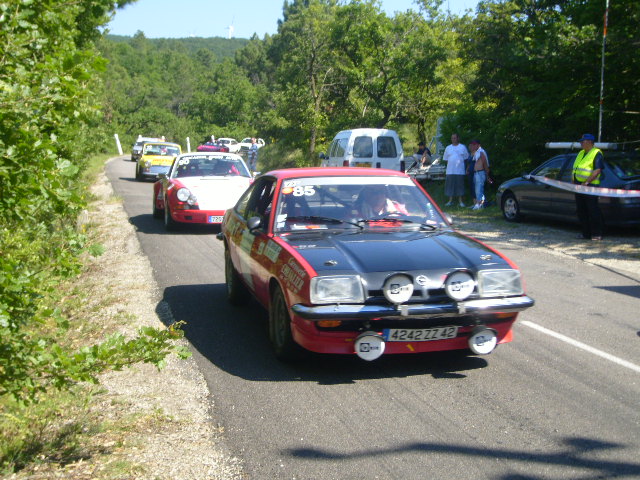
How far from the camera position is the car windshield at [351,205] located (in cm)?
651

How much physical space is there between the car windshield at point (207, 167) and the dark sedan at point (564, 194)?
5.81 m

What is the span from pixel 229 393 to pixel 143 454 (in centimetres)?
112

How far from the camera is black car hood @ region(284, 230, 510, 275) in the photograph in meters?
5.36

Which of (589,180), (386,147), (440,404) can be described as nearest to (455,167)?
(386,147)

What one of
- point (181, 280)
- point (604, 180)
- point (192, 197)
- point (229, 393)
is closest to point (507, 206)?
point (604, 180)

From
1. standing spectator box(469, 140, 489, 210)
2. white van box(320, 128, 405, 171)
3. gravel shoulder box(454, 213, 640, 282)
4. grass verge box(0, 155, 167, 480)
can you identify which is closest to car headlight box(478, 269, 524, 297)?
grass verge box(0, 155, 167, 480)

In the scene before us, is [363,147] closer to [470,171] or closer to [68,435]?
[470,171]

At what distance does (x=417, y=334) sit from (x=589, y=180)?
823 centimetres

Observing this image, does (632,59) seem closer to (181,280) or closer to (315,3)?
(181,280)

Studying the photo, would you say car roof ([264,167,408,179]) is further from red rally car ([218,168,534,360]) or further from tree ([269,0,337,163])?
tree ([269,0,337,163])

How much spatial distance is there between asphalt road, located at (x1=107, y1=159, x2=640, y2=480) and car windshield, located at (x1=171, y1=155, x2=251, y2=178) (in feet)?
24.5

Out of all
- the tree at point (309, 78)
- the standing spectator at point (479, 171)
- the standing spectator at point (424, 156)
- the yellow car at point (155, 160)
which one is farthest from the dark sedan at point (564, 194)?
the tree at point (309, 78)

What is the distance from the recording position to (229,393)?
522cm

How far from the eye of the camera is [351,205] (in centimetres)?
666
